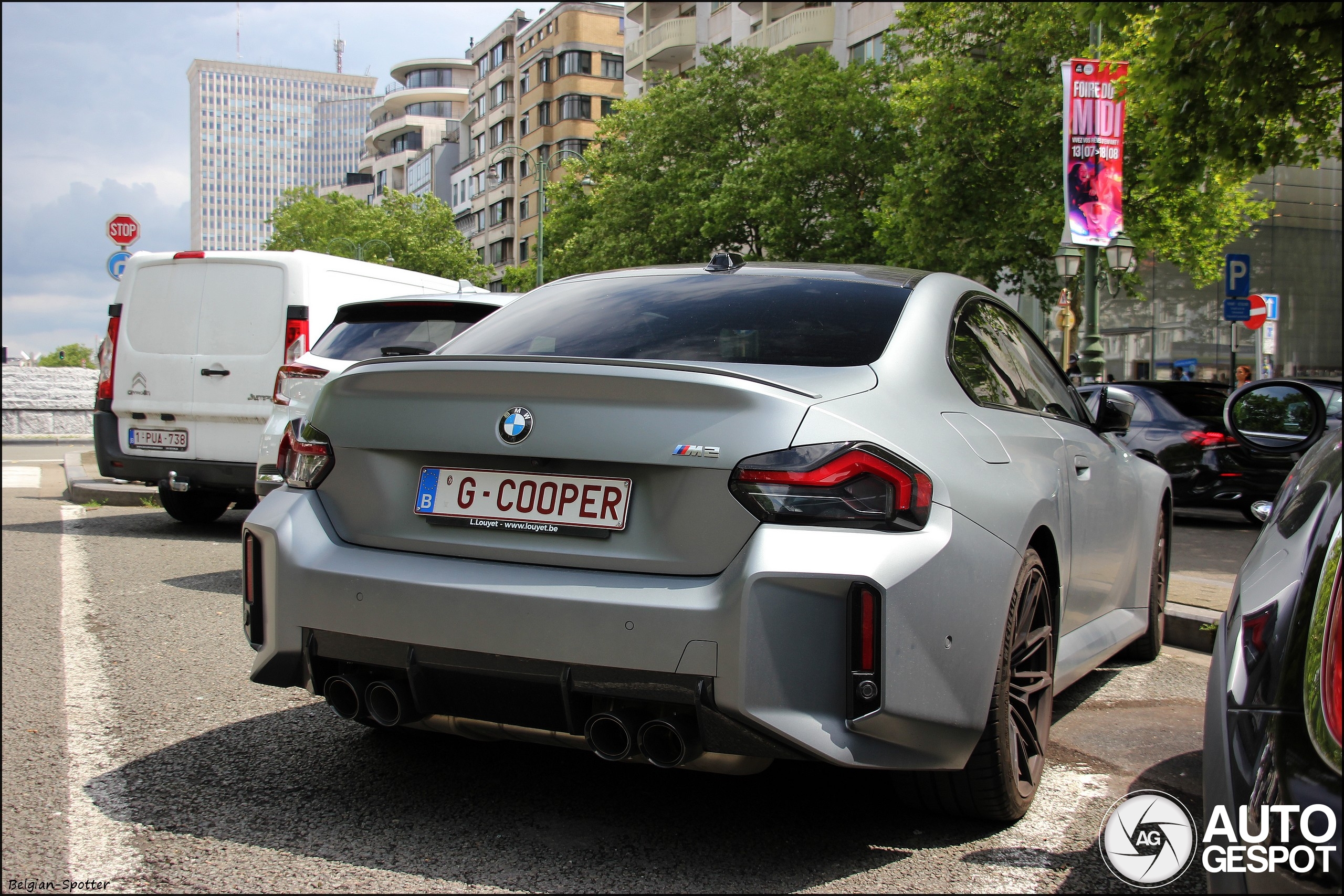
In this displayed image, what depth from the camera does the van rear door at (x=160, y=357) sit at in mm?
9578

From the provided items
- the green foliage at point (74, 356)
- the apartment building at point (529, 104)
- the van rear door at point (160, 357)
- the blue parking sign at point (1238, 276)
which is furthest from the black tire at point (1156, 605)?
the green foliage at point (74, 356)

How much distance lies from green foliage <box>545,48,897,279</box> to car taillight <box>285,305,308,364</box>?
23247 mm

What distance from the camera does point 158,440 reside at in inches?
378

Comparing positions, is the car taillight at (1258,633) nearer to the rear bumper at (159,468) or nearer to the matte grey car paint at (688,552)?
the matte grey car paint at (688,552)

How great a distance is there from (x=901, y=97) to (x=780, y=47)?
61.9 feet

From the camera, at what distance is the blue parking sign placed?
1758 centimetres

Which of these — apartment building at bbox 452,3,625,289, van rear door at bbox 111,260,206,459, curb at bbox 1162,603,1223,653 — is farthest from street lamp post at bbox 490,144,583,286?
curb at bbox 1162,603,1223,653

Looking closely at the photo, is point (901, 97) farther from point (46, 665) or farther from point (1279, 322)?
point (46, 665)

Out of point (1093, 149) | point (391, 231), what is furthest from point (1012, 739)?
point (391, 231)

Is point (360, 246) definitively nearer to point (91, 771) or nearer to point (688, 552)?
point (91, 771)

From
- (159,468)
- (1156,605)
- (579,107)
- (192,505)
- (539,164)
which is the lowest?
(192,505)

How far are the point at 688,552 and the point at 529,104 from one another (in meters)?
81.7

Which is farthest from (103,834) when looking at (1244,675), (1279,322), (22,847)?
(1279,322)

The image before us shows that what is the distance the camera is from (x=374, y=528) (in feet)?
10.3
